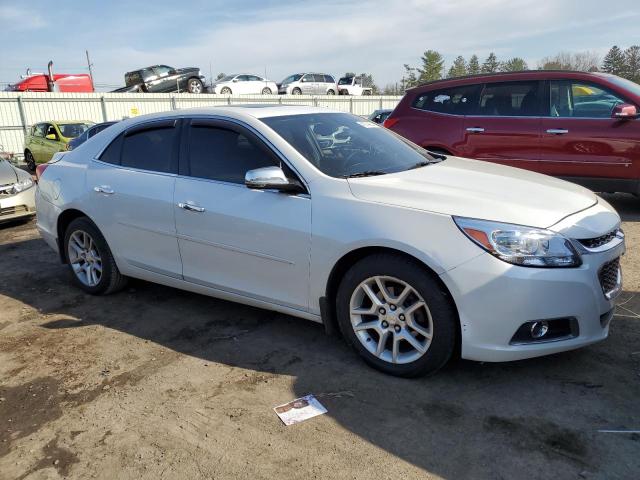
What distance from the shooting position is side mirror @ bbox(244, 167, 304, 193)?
337 centimetres

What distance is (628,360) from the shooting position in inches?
130

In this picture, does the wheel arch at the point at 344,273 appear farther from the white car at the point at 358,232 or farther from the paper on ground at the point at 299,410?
the paper on ground at the point at 299,410

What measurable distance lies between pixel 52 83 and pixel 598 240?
2515cm

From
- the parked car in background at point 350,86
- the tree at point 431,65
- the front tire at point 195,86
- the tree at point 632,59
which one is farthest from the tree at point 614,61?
the front tire at point 195,86

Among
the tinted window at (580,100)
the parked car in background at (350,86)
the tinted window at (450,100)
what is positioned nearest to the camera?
the tinted window at (580,100)

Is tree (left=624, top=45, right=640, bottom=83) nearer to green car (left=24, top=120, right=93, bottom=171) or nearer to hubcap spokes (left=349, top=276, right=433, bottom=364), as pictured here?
green car (left=24, top=120, right=93, bottom=171)

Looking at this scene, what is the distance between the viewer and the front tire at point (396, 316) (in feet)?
9.68

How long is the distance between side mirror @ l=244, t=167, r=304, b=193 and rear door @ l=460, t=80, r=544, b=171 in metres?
4.56

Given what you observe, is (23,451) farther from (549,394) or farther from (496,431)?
(549,394)

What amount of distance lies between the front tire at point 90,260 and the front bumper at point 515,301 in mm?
3118

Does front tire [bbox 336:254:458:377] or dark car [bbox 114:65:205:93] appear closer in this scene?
front tire [bbox 336:254:458:377]

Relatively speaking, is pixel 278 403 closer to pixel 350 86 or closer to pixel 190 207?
pixel 190 207

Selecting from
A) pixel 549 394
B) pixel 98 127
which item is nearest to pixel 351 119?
pixel 549 394

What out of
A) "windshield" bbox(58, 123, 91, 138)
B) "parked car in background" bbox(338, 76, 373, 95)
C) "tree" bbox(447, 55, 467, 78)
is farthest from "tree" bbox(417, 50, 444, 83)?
"windshield" bbox(58, 123, 91, 138)
